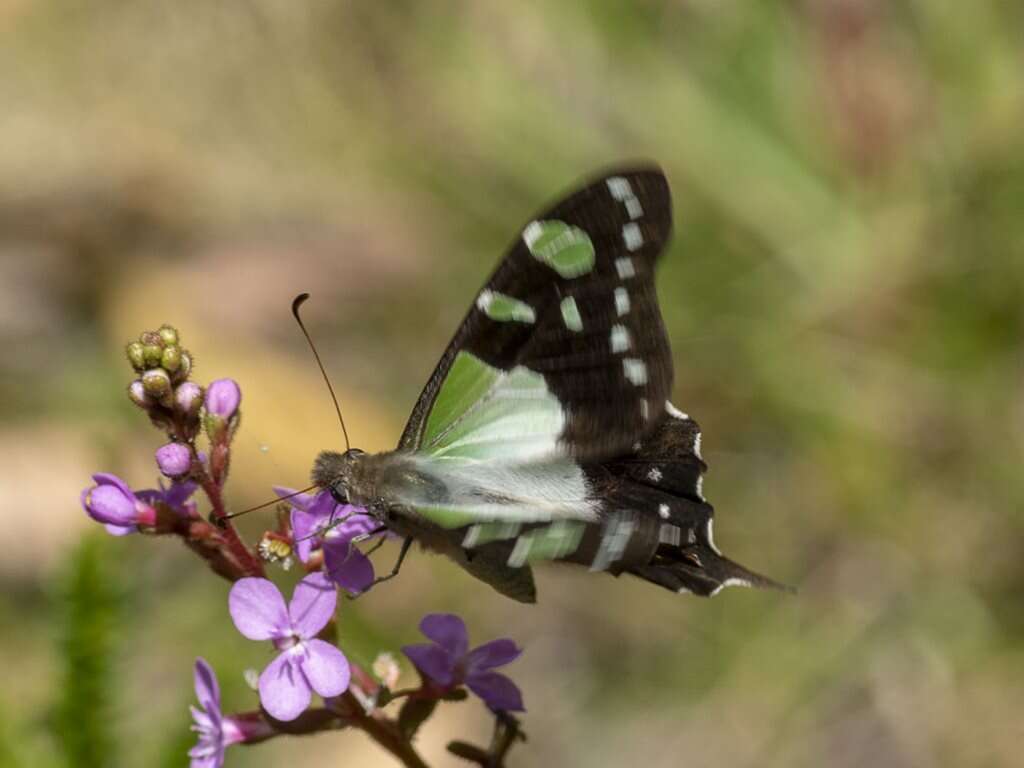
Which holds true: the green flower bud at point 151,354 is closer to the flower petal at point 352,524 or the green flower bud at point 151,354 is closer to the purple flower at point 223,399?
the purple flower at point 223,399

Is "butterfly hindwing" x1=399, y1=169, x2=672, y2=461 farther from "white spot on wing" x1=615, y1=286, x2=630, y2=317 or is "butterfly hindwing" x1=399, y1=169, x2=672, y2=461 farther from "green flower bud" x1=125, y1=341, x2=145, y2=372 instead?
"green flower bud" x1=125, y1=341, x2=145, y2=372

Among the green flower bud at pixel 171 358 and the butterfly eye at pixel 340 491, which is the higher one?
the green flower bud at pixel 171 358

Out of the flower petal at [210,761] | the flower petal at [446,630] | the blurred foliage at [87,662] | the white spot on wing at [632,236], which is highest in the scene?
the white spot on wing at [632,236]

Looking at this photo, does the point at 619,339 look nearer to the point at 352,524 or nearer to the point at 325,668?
the point at 352,524

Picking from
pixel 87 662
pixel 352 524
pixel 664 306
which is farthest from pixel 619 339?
pixel 664 306

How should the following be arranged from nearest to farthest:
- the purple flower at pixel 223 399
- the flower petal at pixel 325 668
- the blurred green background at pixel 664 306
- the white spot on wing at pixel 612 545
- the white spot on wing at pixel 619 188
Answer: the white spot on wing at pixel 612 545 → the flower petal at pixel 325 668 → the purple flower at pixel 223 399 → the white spot on wing at pixel 619 188 → the blurred green background at pixel 664 306

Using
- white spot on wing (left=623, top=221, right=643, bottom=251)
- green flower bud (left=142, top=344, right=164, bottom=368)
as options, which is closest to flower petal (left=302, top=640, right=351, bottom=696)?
green flower bud (left=142, top=344, right=164, bottom=368)

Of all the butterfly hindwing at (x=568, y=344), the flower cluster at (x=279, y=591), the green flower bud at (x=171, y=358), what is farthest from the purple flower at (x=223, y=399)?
the butterfly hindwing at (x=568, y=344)
